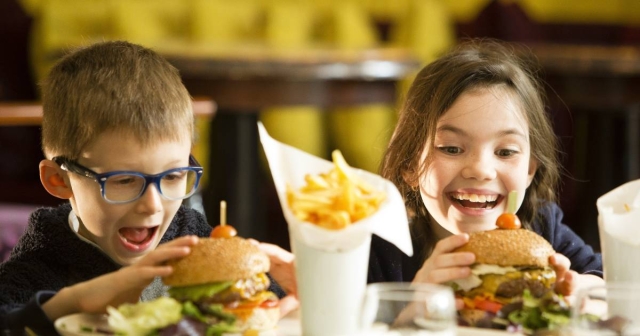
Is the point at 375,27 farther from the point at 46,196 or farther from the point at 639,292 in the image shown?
the point at 639,292

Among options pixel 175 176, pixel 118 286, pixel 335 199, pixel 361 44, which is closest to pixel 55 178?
pixel 175 176

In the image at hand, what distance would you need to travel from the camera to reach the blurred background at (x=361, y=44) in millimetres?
5105

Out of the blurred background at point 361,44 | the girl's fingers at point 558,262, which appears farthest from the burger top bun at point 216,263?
the blurred background at point 361,44

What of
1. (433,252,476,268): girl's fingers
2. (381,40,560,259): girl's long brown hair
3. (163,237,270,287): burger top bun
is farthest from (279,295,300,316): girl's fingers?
(381,40,560,259): girl's long brown hair

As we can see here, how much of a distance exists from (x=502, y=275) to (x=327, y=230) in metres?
0.37

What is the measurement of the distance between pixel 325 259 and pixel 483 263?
0.33 m

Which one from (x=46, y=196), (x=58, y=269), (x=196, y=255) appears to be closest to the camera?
(x=196, y=255)

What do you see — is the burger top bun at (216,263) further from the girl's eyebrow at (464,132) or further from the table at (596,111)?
the table at (596,111)

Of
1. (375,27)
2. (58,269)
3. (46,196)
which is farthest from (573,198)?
(58,269)

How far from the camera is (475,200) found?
212 cm

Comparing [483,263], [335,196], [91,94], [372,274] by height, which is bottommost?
[372,274]

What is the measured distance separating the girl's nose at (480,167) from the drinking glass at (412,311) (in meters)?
0.80

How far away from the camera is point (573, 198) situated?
618 cm

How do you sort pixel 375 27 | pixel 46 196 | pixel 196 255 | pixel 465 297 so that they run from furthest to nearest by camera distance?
pixel 375 27
pixel 46 196
pixel 465 297
pixel 196 255
